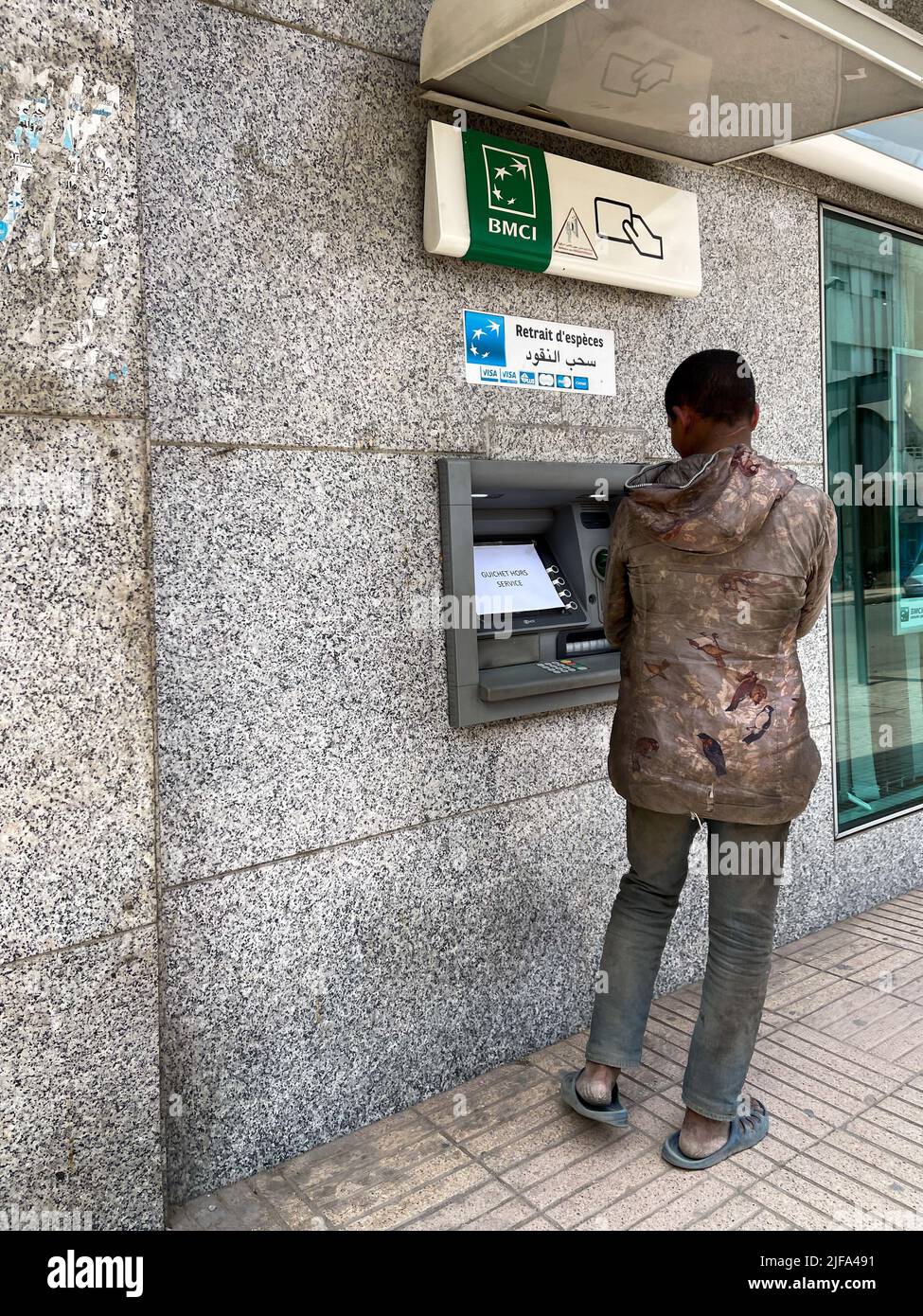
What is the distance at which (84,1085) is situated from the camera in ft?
6.65

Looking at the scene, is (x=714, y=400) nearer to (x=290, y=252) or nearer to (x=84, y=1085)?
(x=290, y=252)

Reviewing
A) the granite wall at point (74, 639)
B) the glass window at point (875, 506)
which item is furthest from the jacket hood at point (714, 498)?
the glass window at point (875, 506)

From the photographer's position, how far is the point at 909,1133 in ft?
8.86

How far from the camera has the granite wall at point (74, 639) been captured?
192cm

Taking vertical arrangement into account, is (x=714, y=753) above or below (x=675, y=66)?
below

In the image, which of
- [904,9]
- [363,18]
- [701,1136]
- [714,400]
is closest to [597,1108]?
[701,1136]

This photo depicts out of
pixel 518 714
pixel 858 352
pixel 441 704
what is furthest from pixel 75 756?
pixel 858 352

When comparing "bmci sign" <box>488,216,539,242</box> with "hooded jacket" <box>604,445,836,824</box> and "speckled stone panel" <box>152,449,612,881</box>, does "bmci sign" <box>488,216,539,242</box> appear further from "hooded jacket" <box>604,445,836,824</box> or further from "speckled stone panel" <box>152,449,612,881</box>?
"hooded jacket" <box>604,445,836,824</box>

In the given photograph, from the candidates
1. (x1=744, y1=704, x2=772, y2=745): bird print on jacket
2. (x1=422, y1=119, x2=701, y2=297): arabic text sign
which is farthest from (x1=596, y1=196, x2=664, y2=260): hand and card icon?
(x1=744, y1=704, x2=772, y2=745): bird print on jacket

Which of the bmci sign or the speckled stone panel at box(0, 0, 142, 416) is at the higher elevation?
the bmci sign

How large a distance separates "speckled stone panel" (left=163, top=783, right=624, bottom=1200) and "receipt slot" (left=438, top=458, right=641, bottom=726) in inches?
15.7

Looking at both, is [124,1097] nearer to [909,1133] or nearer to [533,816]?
[533,816]

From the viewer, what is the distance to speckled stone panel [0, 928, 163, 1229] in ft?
6.37

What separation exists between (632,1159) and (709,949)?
588mm
